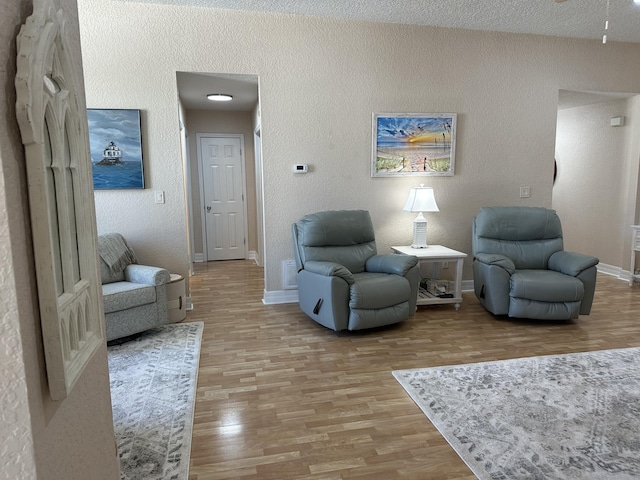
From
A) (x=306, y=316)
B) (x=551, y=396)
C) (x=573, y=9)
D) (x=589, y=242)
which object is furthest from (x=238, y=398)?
(x=589, y=242)

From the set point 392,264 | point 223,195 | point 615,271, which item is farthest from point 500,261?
point 223,195

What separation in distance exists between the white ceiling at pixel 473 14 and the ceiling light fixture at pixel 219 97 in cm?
47

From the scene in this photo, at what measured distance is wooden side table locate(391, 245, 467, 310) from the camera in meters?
3.90

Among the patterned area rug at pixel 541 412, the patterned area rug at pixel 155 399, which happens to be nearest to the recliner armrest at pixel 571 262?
the patterned area rug at pixel 541 412

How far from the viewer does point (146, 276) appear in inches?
131

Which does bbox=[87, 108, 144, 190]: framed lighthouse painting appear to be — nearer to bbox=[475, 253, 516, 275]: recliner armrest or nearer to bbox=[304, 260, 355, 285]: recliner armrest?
bbox=[304, 260, 355, 285]: recliner armrest

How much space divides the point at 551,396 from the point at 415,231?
2088 mm

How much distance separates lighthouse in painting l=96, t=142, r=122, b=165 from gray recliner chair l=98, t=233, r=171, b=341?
670 millimetres

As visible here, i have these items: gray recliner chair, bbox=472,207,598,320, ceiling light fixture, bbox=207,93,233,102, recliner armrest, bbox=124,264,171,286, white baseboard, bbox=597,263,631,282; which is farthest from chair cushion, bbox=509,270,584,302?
ceiling light fixture, bbox=207,93,233,102

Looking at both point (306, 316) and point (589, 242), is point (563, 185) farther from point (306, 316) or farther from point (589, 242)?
point (306, 316)

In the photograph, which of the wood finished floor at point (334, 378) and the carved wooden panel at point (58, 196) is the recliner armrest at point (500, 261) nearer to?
the wood finished floor at point (334, 378)

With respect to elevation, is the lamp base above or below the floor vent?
above

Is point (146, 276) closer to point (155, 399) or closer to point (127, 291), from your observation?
point (127, 291)

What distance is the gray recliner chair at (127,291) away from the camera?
309 cm
